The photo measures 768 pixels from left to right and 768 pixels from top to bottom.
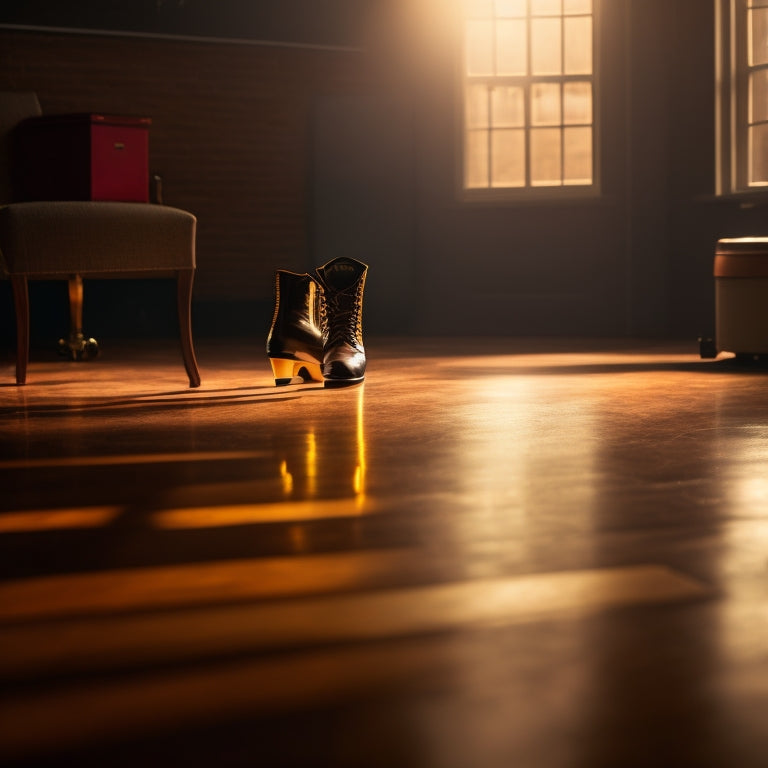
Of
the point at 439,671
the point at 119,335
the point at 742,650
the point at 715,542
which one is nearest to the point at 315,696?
the point at 439,671

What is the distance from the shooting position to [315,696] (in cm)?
90

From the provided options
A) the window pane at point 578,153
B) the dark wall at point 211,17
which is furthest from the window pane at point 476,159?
the dark wall at point 211,17

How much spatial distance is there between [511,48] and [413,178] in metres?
0.88

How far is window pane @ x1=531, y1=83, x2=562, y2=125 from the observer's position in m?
6.47

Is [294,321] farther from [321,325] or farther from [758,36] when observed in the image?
[758,36]

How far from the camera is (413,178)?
21.7 ft

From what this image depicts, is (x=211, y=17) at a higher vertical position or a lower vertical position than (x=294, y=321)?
higher

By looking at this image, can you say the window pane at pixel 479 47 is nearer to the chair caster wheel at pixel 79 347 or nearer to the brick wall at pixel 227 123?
the brick wall at pixel 227 123

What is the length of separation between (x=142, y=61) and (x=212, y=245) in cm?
103

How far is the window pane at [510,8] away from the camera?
6.40 m

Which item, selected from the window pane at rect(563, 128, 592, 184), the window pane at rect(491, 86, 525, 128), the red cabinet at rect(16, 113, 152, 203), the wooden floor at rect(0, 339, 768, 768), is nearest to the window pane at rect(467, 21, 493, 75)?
the window pane at rect(491, 86, 525, 128)

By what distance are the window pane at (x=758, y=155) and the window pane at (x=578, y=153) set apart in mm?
855

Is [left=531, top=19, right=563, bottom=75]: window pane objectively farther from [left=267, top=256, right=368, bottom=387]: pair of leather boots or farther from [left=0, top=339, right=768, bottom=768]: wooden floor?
[left=0, top=339, right=768, bottom=768]: wooden floor

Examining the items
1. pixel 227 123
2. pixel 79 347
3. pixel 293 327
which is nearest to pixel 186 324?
pixel 293 327
